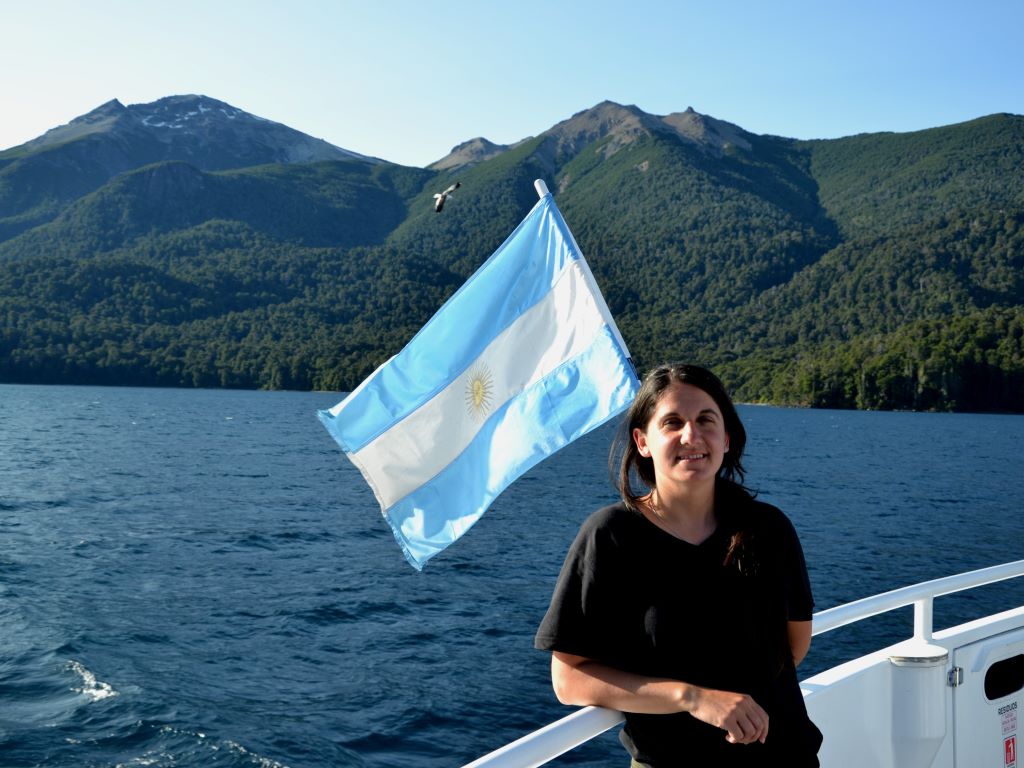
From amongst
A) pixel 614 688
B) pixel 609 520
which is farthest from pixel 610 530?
pixel 614 688

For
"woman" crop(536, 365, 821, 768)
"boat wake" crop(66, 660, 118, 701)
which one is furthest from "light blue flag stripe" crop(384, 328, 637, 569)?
"boat wake" crop(66, 660, 118, 701)

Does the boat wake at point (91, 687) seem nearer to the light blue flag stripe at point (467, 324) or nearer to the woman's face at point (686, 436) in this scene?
the light blue flag stripe at point (467, 324)

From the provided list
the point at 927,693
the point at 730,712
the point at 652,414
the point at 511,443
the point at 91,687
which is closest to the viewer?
the point at 730,712

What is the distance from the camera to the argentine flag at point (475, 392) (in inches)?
176

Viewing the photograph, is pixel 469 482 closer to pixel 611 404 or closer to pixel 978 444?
pixel 611 404

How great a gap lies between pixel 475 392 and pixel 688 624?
244 cm

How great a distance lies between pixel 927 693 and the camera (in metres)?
3.88

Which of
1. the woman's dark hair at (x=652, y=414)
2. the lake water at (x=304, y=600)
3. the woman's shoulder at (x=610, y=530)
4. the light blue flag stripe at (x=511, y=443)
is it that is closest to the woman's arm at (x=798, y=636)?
the woman's dark hair at (x=652, y=414)

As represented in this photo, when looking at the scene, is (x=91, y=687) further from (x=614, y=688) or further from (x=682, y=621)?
(x=682, y=621)

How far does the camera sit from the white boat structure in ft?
11.9

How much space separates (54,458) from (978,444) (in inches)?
2648

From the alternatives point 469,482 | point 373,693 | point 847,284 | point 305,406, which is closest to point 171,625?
point 373,693

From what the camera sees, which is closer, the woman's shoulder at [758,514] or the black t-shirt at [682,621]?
the black t-shirt at [682,621]

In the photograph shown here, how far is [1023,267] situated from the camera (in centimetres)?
18900
